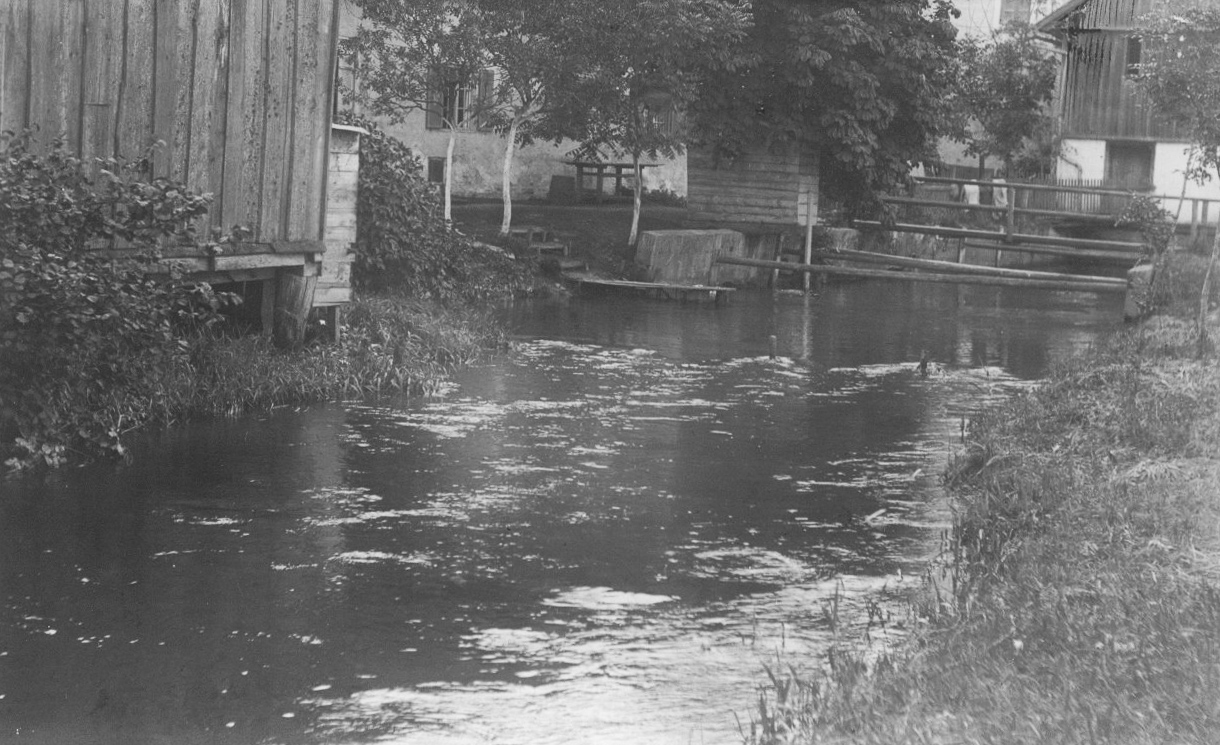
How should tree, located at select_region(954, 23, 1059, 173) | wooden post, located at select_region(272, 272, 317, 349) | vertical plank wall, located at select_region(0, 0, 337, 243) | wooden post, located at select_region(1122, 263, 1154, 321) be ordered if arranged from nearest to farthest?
vertical plank wall, located at select_region(0, 0, 337, 243), wooden post, located at select_region(272, 272, 317, 349), wooden post, located at select_region(1122, 263, 1154, 321), tree, located at select_region(954, 23, 1059, 173)

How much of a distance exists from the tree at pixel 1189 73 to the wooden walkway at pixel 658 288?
6850mm

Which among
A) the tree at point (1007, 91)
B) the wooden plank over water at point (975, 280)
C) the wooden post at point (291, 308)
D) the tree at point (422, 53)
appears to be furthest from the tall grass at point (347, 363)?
the tree at point (1007, 91)

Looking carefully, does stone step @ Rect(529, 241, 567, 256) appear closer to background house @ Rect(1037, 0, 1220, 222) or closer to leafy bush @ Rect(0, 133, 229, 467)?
leafy bush @ Rect(0, 133, 229, 467)

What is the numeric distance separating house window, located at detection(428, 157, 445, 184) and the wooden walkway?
31.3 feet

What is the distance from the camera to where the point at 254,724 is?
212 inches

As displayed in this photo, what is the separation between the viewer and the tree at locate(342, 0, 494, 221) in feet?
72.8

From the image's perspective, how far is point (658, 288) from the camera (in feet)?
75.0

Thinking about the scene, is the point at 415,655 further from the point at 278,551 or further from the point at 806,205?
the point at 806,205

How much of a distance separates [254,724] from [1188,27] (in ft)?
54.7

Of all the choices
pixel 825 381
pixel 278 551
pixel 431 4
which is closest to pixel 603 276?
pixel 431 4

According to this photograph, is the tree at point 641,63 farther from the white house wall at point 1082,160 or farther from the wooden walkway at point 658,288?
the white house wall at point 1082,160

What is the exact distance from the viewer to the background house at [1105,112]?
137ft

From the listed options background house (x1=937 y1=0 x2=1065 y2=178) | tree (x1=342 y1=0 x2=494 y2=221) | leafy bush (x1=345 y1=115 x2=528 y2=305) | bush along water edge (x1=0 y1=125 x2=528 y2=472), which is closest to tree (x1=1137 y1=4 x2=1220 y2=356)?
leafy bush (x1=345 y1=115 x2=528 y2=305)

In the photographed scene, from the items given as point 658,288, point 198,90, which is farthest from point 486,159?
point 198,90
